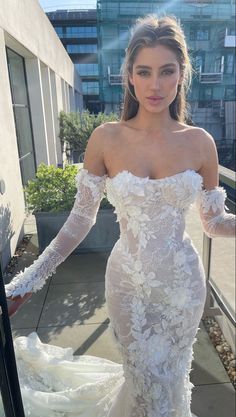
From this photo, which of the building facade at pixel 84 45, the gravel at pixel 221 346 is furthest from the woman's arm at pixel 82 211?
the building facade at pixel 84 45

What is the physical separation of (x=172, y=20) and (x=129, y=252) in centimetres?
106

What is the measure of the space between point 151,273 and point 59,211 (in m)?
2.88

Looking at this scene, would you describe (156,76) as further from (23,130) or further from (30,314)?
(23,130)

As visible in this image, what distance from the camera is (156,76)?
1.41m

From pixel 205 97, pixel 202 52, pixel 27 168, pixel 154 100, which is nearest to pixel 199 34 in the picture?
pixel 202 52

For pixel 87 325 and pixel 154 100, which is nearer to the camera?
pixel 154 100

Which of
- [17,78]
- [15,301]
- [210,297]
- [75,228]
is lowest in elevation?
[210,297]

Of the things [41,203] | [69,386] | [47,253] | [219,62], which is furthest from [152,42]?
[219,62]

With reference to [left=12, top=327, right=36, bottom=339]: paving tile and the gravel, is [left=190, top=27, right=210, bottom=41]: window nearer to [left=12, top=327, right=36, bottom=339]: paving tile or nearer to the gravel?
the gravel

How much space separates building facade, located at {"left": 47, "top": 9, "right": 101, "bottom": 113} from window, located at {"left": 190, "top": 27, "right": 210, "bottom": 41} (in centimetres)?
479

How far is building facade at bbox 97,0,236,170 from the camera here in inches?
606

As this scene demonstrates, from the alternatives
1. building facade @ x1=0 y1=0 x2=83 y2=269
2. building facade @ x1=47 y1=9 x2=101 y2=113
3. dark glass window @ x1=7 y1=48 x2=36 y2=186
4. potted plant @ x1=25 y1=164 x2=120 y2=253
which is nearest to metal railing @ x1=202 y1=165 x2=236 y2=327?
potted plant @ x1=25 y1=164 x2=120 y2=253

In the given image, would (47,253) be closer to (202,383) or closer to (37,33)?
(202,383)

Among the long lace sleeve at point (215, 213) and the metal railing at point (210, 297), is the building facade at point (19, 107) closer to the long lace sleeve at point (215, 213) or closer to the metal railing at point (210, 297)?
the metal railing at point (210, 297)
